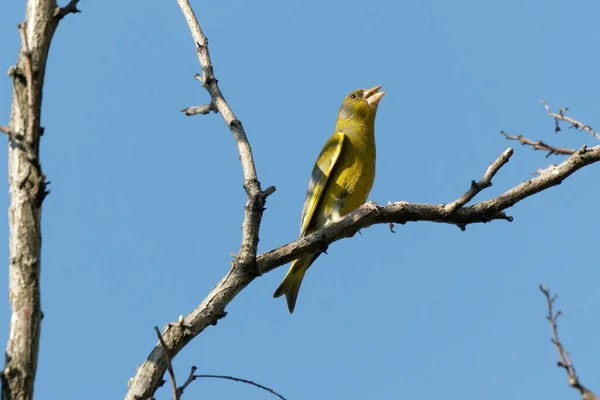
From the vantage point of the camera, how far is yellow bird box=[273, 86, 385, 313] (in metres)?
6.29

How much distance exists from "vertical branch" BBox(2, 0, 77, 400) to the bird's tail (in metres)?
3.35

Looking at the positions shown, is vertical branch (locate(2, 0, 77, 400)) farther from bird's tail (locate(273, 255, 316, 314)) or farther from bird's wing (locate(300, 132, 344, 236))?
bird's wing (locate(300, 132, 344, 236))

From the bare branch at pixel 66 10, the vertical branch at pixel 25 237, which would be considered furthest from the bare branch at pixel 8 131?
the bare branch at pixel 66 10

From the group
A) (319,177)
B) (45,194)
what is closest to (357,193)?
(319,177)

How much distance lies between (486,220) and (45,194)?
275 cm

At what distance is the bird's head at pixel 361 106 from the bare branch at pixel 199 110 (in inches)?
119

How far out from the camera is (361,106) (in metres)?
8.11

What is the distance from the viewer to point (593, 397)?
1.90 meters

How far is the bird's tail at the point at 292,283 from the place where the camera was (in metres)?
6.24

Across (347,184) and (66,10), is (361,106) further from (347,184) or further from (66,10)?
(66,10)

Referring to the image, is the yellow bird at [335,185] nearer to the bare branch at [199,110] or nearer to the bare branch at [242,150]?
the bare branch at [199,110]

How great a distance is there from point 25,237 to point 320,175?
415 centimetres

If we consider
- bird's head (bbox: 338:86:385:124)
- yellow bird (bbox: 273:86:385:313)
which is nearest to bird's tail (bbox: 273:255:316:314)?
yellow bird (bbox: 273:86:385:313)

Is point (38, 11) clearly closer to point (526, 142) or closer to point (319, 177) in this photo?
point (526, 142)
